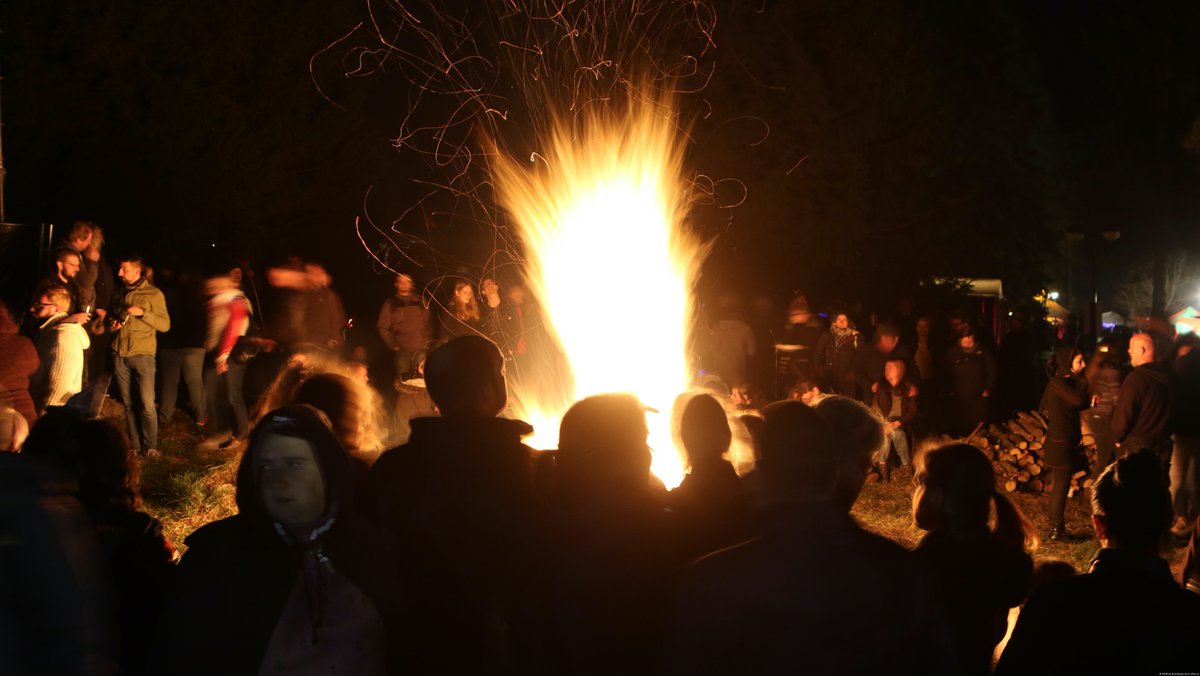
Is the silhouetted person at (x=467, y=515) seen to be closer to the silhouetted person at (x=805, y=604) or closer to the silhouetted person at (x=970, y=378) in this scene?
the silhouetted person at (x=805, y=604)

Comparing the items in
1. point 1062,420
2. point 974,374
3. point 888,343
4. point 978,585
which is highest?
point 888,343

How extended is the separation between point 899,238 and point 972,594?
19389 millimetres

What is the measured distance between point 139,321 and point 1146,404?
8.65 m

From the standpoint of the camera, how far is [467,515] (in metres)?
3.17

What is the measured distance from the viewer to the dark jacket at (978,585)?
3.49 meters

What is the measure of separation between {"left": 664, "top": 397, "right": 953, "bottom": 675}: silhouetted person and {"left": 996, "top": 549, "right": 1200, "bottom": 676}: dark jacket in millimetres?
536

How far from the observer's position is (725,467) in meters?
4.12

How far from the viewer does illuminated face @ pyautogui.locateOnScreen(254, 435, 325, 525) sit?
2.83m

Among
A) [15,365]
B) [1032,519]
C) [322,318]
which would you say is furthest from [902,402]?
[15,365]

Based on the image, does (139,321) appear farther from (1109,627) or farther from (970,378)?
(1109,627)

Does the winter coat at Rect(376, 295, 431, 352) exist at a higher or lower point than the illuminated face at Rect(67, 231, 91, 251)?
lower

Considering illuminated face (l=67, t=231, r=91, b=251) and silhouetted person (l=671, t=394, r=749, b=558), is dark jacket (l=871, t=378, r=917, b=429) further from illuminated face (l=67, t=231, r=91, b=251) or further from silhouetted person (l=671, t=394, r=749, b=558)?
illuminated face (l=67, t=231, r=91, b=251)

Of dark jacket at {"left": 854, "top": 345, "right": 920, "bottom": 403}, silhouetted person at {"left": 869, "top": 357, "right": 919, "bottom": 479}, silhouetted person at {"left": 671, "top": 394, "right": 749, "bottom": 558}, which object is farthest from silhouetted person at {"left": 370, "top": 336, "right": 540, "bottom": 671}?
dark jacket at {"left": 854, "top": 345, "right": 920, "bottom": 403}

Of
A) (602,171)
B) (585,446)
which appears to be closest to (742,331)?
(602,171)
